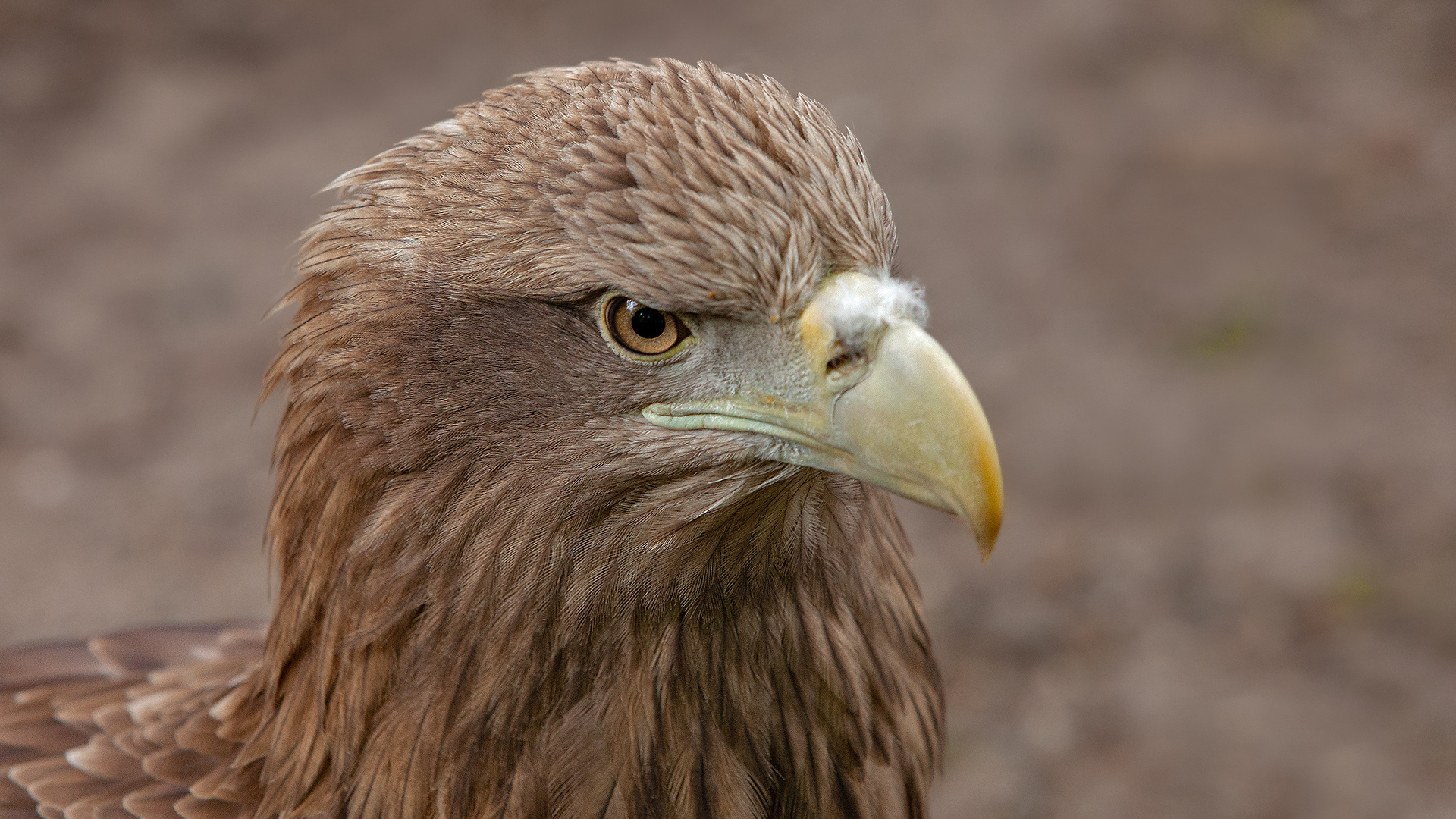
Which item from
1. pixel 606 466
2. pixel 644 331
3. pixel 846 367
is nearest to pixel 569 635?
pixel 606 466

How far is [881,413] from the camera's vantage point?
1984mm

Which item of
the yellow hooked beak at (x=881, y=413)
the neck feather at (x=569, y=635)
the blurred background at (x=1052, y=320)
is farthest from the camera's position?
the blurred background at (x=1052, y=320)

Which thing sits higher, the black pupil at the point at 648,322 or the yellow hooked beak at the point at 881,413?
the black pupil at the point at 648,322

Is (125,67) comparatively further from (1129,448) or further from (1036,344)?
(1129,448)

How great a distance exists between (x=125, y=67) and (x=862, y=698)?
7589mm

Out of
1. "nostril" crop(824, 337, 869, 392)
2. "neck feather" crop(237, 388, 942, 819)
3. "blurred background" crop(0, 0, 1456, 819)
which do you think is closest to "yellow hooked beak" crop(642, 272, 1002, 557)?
"nostril" crop(824, 337, 869, 392)

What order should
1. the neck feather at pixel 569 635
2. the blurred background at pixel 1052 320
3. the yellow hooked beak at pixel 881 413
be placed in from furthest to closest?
the blurred background at pixel 1052 320 < the neck feather at pixel 569 635 < the yellow hooked beak at pixel 881 413

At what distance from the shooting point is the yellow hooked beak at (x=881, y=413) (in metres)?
1.96

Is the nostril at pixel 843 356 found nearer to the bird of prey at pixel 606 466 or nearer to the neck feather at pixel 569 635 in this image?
the bird of prey at pixel 606 466

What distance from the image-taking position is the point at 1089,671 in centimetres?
527

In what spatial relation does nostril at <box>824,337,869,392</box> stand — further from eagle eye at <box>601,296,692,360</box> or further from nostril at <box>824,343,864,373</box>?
eagle eye at <box>601,296,692,360</box>

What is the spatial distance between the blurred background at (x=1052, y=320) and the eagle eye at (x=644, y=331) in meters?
3.37

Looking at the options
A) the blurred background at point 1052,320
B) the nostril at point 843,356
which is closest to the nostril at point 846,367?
the nostril at point 843,356

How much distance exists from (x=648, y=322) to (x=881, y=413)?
0.39 m
